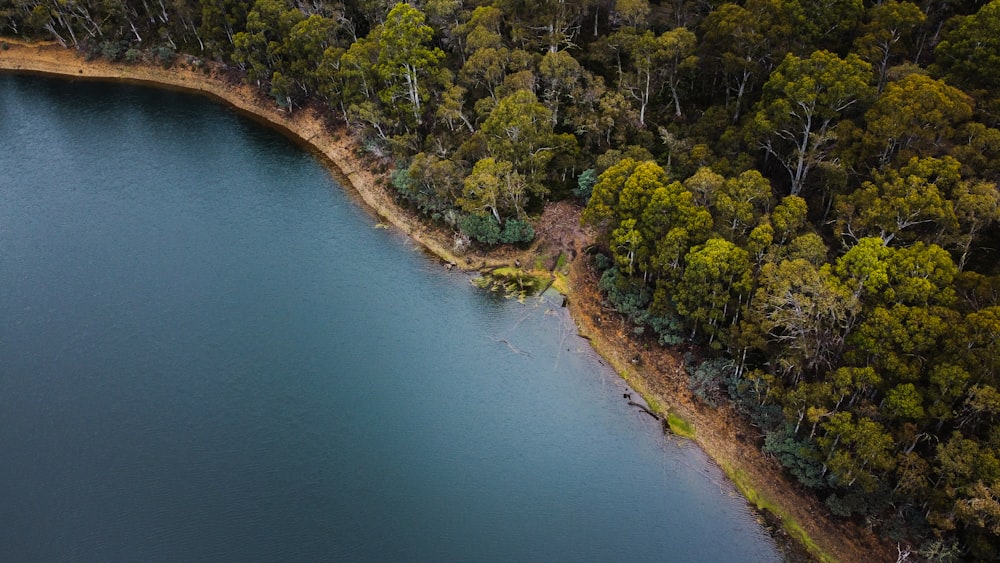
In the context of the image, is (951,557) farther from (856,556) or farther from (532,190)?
(532,190)

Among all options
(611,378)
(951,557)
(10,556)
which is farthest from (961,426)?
(10,556)

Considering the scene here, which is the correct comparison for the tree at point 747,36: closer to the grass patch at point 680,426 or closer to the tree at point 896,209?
the tree at point 896,209

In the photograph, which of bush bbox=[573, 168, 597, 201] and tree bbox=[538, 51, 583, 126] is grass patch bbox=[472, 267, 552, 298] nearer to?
bush bbox=[573, 168, 597, 201]

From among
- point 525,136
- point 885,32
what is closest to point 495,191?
point 525,136

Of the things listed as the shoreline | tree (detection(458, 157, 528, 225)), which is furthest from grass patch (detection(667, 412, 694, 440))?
tree (detection(458, 157, 528, 225))

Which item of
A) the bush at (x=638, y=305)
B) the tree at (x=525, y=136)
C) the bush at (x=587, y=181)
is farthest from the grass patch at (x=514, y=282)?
the bush at (x=587, y=181)
